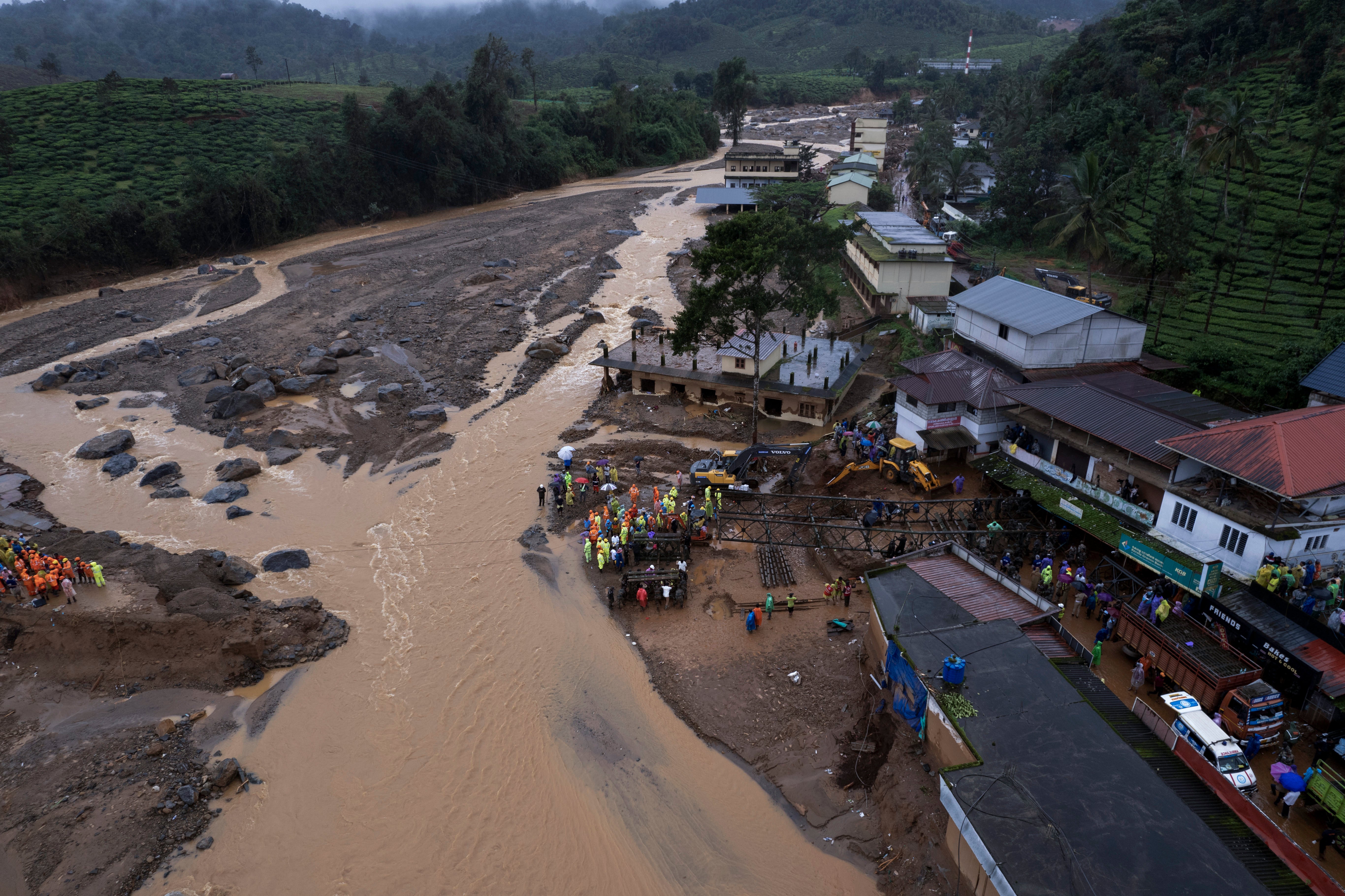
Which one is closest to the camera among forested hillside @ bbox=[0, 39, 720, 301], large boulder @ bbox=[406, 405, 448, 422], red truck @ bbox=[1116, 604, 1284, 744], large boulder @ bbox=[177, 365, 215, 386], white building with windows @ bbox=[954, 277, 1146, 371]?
red truck @ bbox=[1116, 604, 1284, 744]

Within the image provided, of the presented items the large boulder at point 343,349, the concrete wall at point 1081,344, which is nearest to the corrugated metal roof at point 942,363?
the concrete wall at point 1081,344

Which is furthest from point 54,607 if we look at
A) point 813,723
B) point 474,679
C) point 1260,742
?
point 1260,742

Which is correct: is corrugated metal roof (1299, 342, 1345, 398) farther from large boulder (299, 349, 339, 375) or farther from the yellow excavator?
large boulder (299, 349, 339, 375)

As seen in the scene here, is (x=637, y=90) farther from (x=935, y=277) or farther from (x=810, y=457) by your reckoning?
(x=810, y=457)

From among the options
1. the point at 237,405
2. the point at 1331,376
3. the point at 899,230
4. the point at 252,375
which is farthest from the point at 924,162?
the point at 237,405

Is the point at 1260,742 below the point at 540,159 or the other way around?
below

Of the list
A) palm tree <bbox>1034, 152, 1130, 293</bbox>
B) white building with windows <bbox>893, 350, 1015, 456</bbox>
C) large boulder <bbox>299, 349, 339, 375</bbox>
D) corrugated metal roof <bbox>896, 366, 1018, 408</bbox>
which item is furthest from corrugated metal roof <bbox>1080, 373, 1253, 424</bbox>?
large boulder <bbox>299, 349, 339, 375</bbox>
